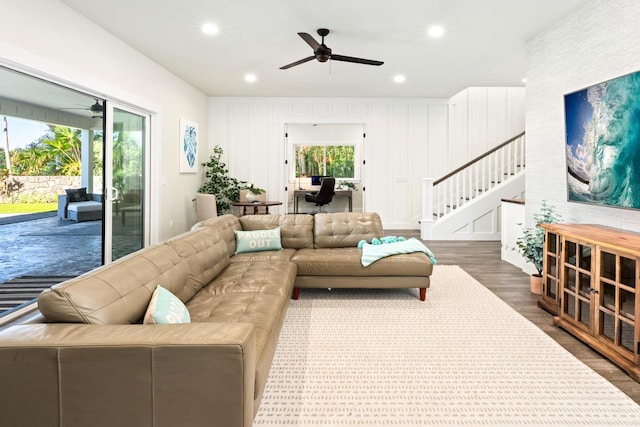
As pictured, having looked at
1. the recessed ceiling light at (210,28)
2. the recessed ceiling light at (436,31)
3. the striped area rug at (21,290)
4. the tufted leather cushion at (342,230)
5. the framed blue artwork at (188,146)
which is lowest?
the striped area rug at (21,290)

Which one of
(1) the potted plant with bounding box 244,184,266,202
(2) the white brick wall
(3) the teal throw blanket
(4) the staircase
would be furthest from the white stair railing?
(3) the teal throw blanket

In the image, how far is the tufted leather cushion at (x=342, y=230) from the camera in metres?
4.08

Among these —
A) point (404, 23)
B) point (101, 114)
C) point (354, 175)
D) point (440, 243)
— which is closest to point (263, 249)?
point (101, 114)

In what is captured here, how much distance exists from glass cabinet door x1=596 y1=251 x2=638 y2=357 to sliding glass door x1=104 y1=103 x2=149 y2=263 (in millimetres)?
4619

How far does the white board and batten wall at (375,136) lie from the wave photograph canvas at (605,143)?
4.51 meters

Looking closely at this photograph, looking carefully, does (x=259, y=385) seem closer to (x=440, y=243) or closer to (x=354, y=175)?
(x=440, y=243)

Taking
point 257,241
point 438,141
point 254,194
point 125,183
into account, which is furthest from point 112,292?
point 438,141

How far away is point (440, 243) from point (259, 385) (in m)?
5.58

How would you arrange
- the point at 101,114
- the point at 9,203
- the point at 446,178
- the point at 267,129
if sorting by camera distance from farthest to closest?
the point at 267,129 < the point at 446,178 < the point at 101,114 < the point at 9,203

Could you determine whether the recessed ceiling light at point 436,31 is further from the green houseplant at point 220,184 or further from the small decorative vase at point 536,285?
the green houseplant at point 220,184

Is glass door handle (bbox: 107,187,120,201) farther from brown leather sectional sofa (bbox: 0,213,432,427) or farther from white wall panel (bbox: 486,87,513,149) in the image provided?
white wall panel (bbox: 486,87,513,149)

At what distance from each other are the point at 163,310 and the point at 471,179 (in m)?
6.58

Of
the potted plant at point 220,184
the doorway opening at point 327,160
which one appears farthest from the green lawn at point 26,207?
the doorway opening at point 327,160

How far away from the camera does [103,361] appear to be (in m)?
1.27
